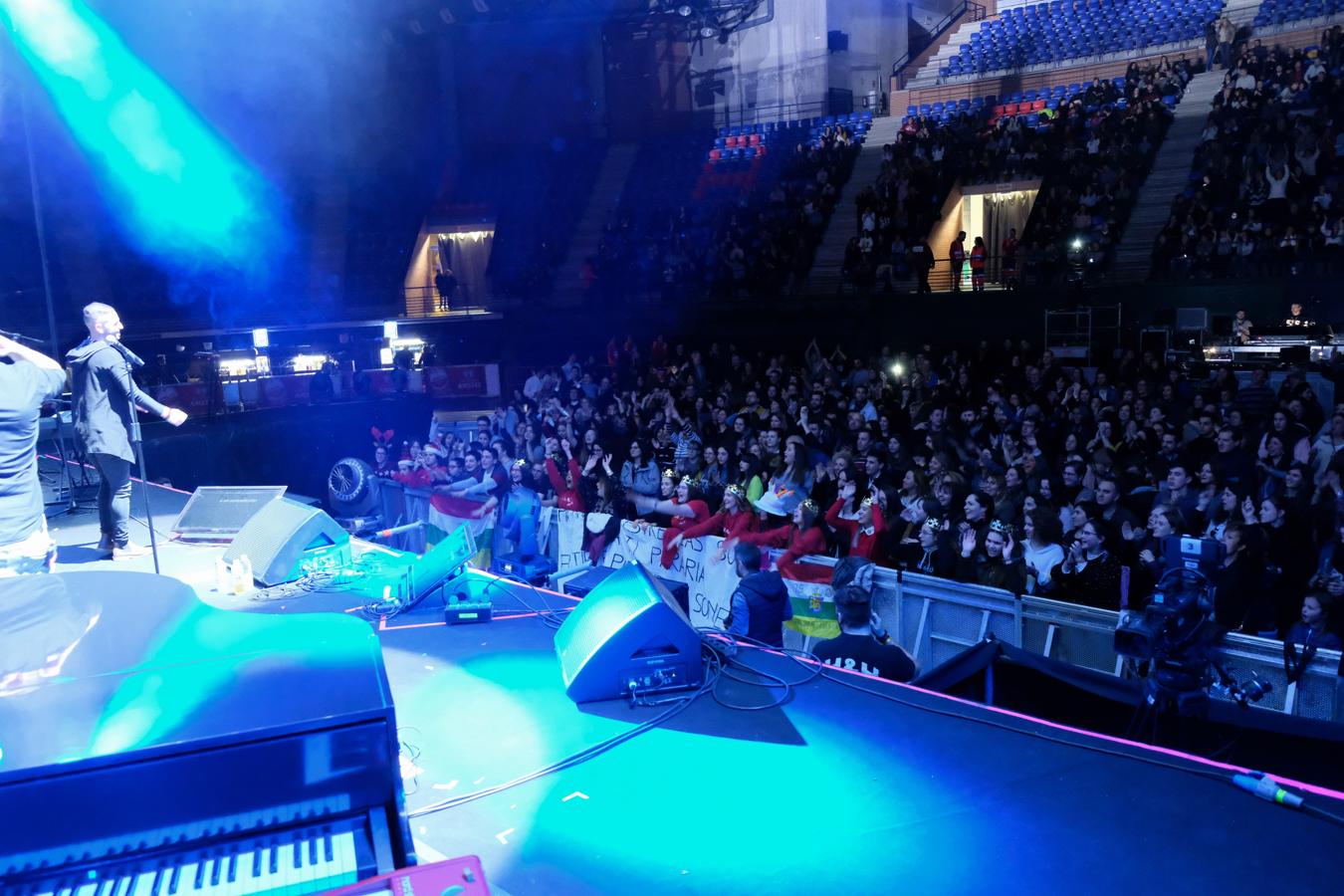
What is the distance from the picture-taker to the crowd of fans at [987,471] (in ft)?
16.1

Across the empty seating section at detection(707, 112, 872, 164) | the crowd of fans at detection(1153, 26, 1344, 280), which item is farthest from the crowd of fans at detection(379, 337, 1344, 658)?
the empty seating section at detection(707, 112, 872, 164)

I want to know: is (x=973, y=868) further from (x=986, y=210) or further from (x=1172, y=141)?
(x=986, y=210)

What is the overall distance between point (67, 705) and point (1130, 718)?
3239 mm

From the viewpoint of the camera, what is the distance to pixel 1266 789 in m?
2.37

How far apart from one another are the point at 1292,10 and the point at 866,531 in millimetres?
15556

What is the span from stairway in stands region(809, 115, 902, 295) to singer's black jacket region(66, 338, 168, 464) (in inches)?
439

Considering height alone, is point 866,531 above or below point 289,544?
below

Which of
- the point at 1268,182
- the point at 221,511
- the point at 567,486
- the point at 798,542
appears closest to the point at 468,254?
the point at 567,486

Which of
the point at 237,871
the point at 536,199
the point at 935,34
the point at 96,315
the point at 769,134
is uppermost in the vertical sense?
the point at 935,34

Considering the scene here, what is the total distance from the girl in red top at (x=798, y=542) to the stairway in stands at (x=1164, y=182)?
767cm

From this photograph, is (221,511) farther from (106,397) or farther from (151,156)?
(151,156)

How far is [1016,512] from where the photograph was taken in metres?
5.87

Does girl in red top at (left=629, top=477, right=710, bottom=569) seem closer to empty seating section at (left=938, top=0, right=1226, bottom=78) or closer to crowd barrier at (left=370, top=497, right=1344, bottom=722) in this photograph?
crowd barrier at (left=370, top=497, right=1344, bottom=722)

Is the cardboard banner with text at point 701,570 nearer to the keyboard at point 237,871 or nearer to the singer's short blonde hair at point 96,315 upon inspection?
the singer's short blonde hair at point 96,315
